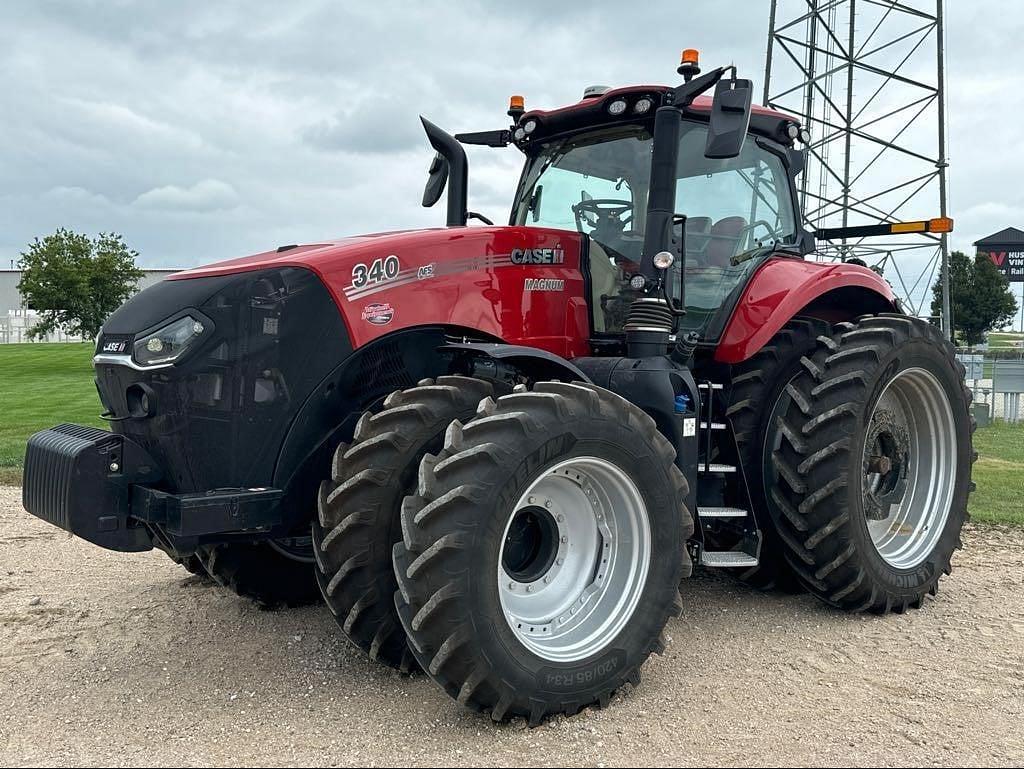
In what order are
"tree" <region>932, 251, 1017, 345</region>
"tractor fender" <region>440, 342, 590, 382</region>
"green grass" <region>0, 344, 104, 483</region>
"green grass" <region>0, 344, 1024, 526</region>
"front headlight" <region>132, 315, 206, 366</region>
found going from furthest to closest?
"tree" <region>932, 251, 1017, 345</region> < "green grass" <region>0, 344, 104, 483</region> < "green grass" <region>0, 344, 1024, 526</region> < "tractor fender" <region>440, 342, 590, 382</region> < "front headlight" <region>132, 315, 206, 366</region>

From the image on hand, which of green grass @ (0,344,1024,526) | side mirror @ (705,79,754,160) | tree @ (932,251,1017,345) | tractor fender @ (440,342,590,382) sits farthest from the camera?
tree @ (932,251,1017,345)

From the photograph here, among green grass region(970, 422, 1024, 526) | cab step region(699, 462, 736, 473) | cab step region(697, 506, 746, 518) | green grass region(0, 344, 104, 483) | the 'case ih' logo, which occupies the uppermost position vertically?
the 'case ih' logo

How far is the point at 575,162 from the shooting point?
516 cm

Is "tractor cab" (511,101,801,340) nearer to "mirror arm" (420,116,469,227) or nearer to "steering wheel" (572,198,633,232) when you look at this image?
"steering wheel" (572,198,633,232)

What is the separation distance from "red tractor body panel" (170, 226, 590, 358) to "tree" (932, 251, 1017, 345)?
46447 millimetres

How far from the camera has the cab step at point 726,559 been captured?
171 inches

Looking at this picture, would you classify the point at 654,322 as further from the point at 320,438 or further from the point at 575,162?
the point at 320,438

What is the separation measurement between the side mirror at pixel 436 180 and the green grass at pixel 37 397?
15.4 ft

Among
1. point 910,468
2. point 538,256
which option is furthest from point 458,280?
point 910,468

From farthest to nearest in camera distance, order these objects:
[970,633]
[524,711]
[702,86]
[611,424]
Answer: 1. [970,633]
2. [702,86]
3. [611,424]
4. [524,711]

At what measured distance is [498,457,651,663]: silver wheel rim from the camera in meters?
3.69

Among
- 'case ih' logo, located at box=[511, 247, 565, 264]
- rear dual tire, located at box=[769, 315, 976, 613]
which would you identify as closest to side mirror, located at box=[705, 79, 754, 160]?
'case ih' logo, located at box=[511, 247, 565, 264]

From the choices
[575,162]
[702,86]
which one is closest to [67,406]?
[575,162]

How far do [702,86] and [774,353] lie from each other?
152 centimetres
